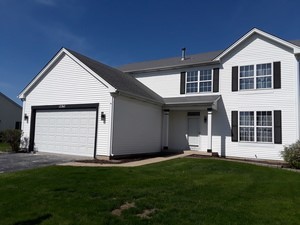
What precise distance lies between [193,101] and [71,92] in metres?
7.44

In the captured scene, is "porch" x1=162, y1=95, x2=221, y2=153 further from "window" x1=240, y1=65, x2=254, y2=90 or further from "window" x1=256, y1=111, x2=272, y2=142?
"window" x1=256, y1=111, x2=272, y2=142

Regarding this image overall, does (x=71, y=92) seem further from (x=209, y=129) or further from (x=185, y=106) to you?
(x=209, y=129)

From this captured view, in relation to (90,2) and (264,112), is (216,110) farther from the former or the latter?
(90,2)

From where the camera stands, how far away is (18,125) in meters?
31.3

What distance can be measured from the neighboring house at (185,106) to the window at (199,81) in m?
0.07

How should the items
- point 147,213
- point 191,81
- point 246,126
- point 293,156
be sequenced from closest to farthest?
point 147,213
point 293,156
point 246,126
point 191,81

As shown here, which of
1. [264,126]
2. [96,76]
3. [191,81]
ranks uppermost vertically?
[191,81]

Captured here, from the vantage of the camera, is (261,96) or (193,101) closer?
(261,96)

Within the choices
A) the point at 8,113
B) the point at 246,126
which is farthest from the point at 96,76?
the point at 8,113

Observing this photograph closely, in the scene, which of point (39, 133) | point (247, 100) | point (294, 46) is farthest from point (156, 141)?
point (294, 46)

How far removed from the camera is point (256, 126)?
14.5 m

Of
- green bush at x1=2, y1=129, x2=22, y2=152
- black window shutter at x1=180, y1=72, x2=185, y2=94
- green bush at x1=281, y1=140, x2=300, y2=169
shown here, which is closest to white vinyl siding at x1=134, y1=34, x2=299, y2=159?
black window shutter at x1=180, y1=72, x2=185, y2=94

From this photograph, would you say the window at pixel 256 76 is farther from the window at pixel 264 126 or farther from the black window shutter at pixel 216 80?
the window at pixel 264 126

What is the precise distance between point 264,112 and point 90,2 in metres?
11.7
